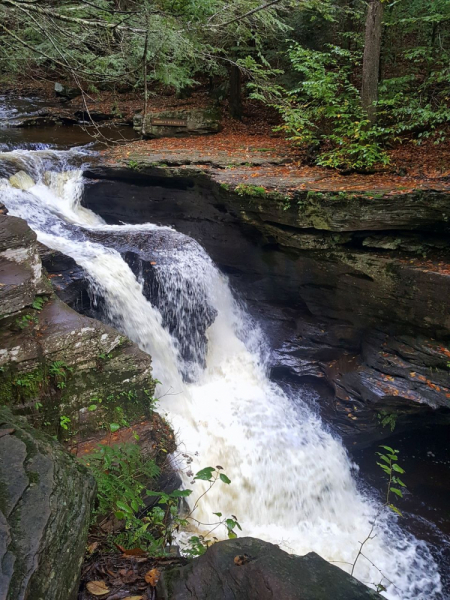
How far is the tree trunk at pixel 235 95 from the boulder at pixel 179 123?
116cm

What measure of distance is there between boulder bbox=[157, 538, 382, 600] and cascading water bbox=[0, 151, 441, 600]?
140 inches

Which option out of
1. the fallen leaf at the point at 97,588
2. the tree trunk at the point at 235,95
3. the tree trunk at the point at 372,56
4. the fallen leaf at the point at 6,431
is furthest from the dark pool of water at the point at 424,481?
the tree trunk at the point at 235,95

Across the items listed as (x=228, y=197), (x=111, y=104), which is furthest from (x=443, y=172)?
(x=111, y=104)

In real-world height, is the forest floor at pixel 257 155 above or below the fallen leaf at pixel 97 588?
above

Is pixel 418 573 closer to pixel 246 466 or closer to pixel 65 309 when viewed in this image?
pixel 246 466

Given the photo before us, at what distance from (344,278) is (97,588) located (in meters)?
6.57

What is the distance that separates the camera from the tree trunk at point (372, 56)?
823cm

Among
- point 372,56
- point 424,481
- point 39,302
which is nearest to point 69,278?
point 39,302

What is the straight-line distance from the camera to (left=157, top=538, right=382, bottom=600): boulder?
6.23ft

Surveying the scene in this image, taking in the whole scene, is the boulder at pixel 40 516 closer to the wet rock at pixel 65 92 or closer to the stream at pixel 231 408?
the stream at pixel 231 408

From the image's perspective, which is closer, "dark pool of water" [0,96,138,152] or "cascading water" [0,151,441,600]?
"cascading water" [0,151,441,600]

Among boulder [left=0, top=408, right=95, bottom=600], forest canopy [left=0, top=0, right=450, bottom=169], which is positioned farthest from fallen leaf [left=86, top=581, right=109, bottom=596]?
forest canopy [left=0, top=0, right=450, bottom=169]

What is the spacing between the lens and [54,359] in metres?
4.85

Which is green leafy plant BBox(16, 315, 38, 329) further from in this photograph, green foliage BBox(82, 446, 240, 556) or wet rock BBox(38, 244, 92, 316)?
green foliage BBox(82, 446, 240, 556)
